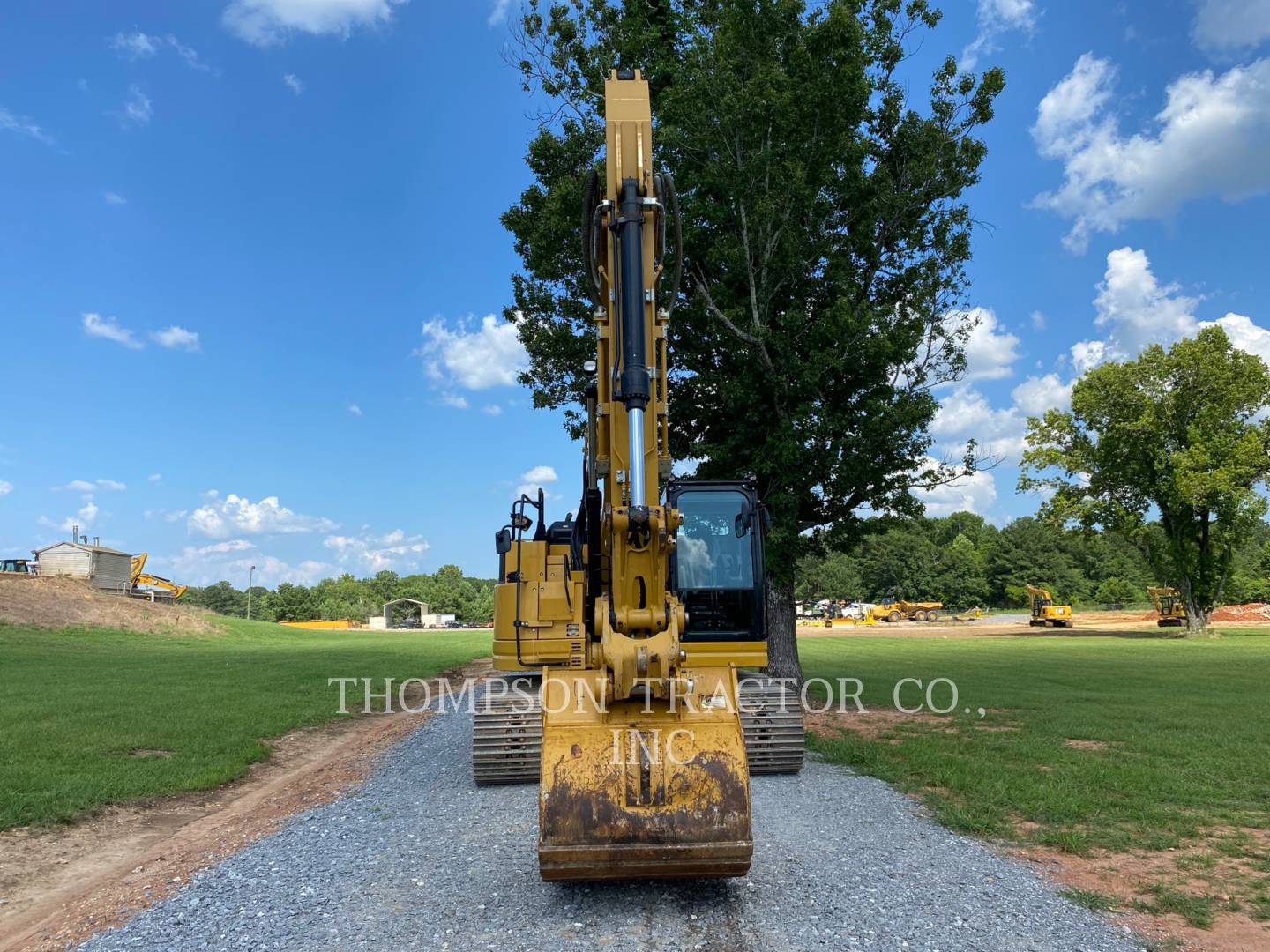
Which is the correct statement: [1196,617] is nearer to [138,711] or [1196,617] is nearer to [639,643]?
[138,711]

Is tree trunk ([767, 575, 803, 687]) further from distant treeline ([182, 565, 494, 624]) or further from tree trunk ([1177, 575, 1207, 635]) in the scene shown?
distant treeline ([182, 565, 494, 624])

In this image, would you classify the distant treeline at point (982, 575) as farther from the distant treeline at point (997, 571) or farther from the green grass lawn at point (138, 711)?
the green grass lawn at point (138, 711)

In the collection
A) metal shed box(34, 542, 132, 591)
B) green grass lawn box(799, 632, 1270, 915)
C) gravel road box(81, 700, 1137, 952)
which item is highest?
metal shed box(34, 542, 132, 591)

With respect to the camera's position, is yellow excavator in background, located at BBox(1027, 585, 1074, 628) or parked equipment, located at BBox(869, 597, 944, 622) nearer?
yellow excavator in background, located at BBox(1027, 585, 1074, 628)

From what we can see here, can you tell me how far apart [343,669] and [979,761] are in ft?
64.9

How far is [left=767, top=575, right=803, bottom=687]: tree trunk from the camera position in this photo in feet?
49.0

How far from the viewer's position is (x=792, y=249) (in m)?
14.3

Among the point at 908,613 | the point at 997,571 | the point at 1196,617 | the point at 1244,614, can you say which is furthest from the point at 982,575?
the point at 1196,617

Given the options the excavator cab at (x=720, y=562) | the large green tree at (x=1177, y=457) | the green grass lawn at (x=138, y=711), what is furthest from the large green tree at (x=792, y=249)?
the large green tree at (x=1177, y=457)

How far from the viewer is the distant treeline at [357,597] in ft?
347

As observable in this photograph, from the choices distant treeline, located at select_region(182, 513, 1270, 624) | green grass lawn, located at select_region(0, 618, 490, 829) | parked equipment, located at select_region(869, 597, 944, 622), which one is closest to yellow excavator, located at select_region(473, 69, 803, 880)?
green grass lawn, located at select_region(0, 618, 490, 829)

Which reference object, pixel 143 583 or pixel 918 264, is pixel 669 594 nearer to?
pixel 918 264

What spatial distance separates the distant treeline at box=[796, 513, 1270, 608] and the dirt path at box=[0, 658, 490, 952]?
72953 mm

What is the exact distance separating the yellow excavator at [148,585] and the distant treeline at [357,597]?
3920 centimetres
